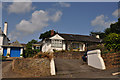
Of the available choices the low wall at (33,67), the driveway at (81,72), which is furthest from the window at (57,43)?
the low wall at (33,67)

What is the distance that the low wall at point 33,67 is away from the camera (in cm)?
1065

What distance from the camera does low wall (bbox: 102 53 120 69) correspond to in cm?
1147

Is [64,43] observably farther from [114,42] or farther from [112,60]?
[112,60]

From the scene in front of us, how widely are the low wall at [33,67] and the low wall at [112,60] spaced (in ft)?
18.4

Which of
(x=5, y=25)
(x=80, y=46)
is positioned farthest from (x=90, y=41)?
(x=5, y=25)

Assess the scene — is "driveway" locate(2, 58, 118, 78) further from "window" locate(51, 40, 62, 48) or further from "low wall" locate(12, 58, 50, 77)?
"window" locate(51, 40, 62, 48)

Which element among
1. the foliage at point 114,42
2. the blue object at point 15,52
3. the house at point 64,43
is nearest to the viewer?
the foliage at point 114,42

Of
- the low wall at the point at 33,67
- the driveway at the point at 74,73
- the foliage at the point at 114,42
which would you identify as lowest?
the driveway at the point at 74,73

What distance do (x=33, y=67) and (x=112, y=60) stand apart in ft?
23.6

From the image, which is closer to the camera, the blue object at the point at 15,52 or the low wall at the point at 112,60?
the low wall at the point at 112,60

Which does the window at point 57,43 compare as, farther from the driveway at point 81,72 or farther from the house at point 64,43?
the driveway at point 81,72

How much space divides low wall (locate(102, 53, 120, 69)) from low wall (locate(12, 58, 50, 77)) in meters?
5.60

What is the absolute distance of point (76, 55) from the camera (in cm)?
2323

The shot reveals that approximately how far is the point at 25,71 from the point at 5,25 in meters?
26.9
